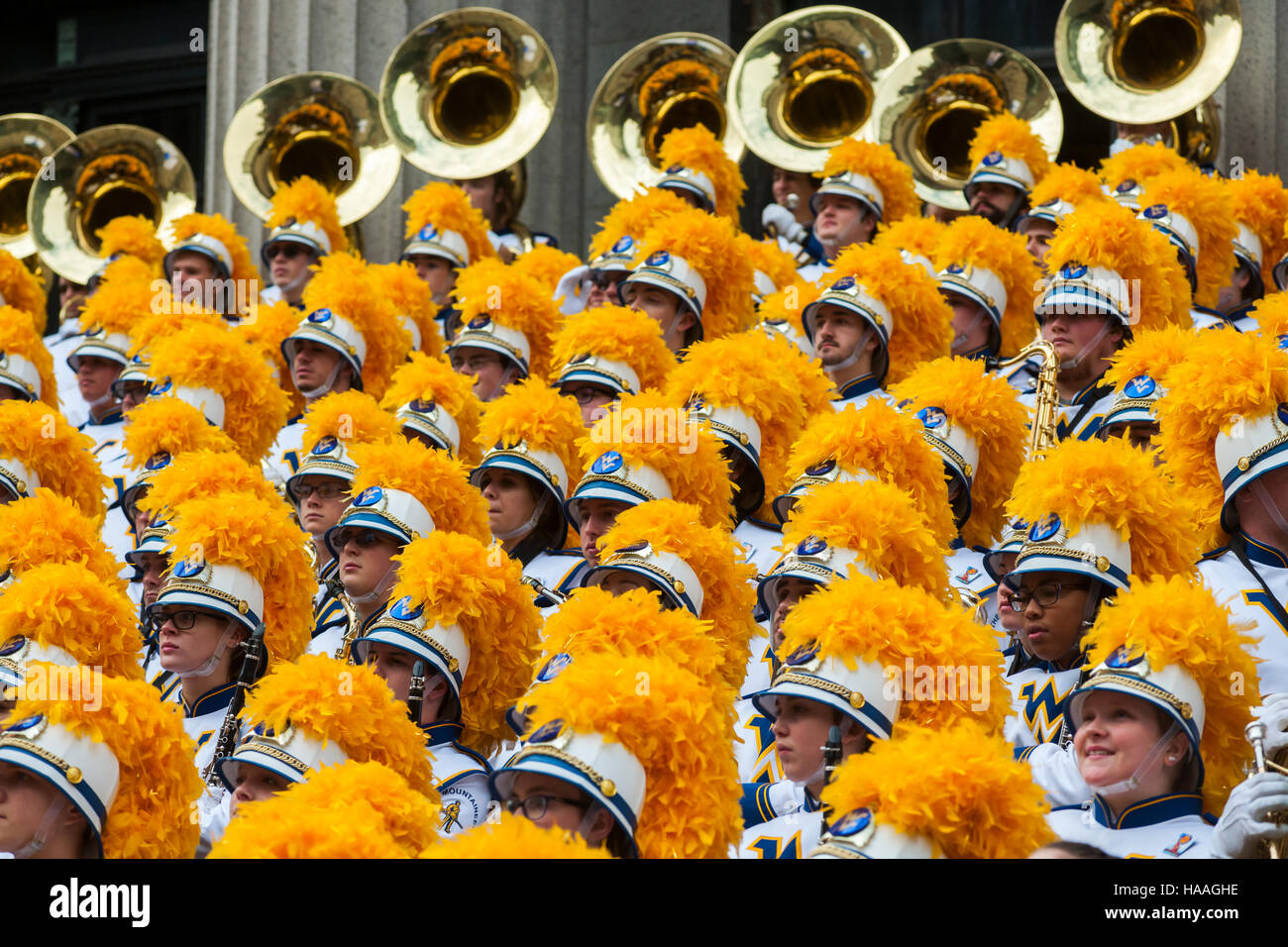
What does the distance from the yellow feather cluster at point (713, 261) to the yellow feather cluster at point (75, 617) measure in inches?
132

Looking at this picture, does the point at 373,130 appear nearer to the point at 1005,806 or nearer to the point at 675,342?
the point at 675,342

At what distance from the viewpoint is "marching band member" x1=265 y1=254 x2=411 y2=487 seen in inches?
360

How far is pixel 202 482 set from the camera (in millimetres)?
7379

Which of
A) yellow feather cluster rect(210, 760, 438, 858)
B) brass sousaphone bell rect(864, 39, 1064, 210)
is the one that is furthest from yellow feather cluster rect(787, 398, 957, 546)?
brass sousaphone bell rect(864, 39, 1064, 210)

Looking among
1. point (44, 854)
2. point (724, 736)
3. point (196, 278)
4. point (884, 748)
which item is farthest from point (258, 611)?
point (196, 278)

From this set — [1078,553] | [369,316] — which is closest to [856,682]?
[1078,553]

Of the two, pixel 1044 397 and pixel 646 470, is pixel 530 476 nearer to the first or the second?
pixel 646 470

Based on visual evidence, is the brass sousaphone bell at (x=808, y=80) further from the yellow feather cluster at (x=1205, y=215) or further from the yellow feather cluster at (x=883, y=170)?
the yellow feather cluster at (x=1205, y=215)

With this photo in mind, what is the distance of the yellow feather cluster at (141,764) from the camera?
5.01m

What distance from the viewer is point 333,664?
540cm

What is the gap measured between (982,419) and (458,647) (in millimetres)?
2070

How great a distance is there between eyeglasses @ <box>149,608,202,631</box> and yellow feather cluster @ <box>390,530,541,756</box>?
0.83m

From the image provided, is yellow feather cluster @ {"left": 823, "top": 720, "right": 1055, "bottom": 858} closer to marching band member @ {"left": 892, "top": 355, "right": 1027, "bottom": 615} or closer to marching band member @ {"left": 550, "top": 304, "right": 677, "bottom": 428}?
marching band member @ {"left": 892, "top": 355, "right": 1027, "bottom": 615}
